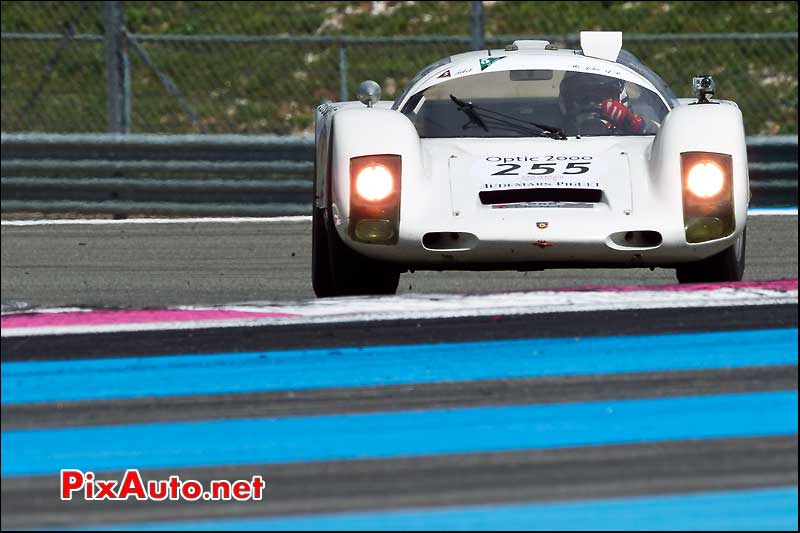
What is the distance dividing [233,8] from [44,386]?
722 inches

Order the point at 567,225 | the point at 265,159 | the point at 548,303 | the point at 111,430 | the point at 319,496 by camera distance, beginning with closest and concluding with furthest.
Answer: the point at 319,496, the point at 111,430, the point at 548,303, the point at 567,225, the point at 265,159

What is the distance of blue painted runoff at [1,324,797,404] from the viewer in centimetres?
328

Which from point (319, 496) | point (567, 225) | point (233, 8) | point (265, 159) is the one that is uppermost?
point (233, 8)

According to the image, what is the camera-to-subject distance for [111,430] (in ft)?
10.2

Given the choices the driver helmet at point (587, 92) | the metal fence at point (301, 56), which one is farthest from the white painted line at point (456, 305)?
the metal fence at point (301, 56)

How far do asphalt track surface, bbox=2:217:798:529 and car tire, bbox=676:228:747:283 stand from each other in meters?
1.59

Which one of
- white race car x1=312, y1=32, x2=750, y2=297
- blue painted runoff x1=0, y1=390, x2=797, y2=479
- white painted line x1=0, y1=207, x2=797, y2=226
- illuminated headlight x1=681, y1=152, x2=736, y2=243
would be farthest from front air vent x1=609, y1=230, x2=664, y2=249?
white painted line x1=0, y1=207, x2=797, y2=226

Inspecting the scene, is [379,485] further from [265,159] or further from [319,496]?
[265,159]

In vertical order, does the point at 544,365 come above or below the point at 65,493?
above

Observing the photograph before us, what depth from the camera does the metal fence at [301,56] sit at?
1720 cm

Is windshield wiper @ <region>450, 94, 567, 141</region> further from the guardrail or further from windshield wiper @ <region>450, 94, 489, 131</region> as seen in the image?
the guardrail

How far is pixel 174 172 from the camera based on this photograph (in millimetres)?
9672

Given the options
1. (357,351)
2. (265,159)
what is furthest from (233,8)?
(357,351)

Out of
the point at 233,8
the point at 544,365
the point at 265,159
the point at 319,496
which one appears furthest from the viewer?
the point at 233,8
